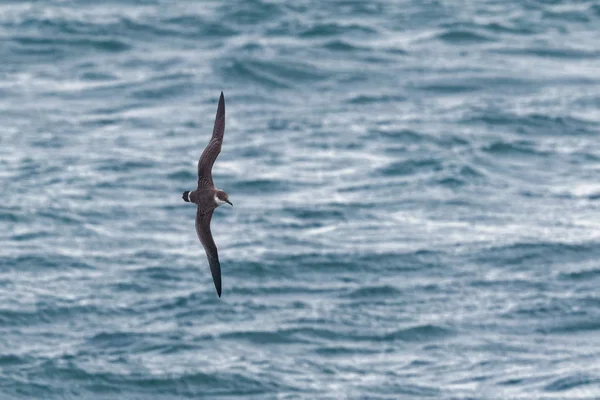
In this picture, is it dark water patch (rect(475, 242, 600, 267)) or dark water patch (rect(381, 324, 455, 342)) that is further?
dark water patch (rect(475, 242, 600, 267))

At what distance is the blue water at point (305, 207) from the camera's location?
26.8 m

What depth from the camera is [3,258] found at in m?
30.2

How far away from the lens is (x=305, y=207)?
1257 inches

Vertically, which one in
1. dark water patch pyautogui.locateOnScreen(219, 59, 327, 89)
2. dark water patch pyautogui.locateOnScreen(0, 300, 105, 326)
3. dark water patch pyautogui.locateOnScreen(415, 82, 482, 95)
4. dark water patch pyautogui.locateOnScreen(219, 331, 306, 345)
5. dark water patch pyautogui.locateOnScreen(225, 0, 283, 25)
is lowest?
dark water patch pyautogui.locateOnScreen(219, 331, 306, 345)

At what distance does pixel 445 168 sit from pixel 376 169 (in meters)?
1.65

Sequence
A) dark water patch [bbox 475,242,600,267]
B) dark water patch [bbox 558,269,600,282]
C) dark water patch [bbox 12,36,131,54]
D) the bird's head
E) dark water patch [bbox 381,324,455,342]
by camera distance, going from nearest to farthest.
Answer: the bird's head, dark water patch [bbox 381,324,455,342], dark water patch [bbox 558,269,600,282], dark water patch [bbox 475,242,600,267], dark water patch [bbox 12,36,131,54]

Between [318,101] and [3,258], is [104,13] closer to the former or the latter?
[318,101]

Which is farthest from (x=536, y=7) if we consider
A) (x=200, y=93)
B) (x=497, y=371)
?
(x=497, y=371)

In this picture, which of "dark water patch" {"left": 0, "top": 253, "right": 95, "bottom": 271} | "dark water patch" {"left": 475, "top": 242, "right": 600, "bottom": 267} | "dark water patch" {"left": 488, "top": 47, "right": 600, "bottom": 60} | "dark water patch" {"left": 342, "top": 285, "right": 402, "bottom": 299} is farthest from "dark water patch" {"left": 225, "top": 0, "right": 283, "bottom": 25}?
"dark water patch" {"left": 342, "top": 285, "right": 402, "bottom": 299}

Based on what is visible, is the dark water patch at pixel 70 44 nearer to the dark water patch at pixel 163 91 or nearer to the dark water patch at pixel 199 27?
the dark water patch at pixel 199 27

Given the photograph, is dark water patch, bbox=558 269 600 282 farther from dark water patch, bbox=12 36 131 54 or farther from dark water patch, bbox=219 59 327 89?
dark water patch, bbox=12 36 131 54

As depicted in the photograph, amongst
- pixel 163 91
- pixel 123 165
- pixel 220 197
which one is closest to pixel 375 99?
pixel 163 91

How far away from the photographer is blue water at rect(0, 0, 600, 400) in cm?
2684

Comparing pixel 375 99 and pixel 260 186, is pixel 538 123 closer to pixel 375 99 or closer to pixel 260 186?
pixel 375 99
